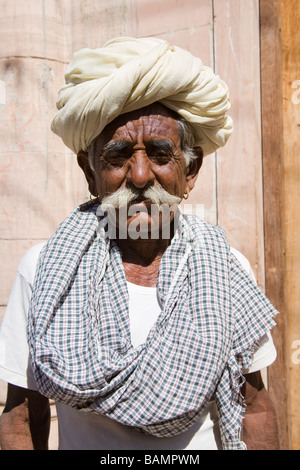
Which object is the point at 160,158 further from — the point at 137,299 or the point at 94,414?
the point at 94,414

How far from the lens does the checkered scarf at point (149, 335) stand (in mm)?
1594

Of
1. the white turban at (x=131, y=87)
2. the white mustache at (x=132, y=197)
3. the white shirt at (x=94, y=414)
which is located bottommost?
the white shirt at (x=94, y=414)

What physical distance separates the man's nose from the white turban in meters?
0.17

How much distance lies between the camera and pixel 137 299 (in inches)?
71.0

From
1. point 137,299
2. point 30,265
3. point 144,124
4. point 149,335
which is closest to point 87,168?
point 144,124

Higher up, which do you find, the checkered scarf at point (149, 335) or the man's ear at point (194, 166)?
the man's ear at point (194, 166)

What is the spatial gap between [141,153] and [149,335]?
24.2 inches

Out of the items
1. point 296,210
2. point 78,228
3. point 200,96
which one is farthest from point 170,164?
point 296,210

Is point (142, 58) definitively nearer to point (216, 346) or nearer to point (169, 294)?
point (169, 294)

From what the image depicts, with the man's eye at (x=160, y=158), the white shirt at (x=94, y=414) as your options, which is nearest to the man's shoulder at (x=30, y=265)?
the white shirt at (x=94, y=414)

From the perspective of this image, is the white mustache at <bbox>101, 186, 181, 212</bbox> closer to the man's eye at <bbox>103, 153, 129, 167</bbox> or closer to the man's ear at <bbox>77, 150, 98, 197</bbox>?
the man's eye at <bbox>103, 153, 129, 167</bbox>

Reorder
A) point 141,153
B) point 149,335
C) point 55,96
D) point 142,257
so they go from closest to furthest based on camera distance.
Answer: point 149,335 < point 141,153 < point 142,257 < point 55,96

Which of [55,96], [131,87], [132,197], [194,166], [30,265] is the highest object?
[55,96]

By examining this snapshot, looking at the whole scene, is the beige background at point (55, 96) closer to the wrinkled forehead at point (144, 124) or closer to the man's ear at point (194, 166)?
the man's ear at point (194, 166)
